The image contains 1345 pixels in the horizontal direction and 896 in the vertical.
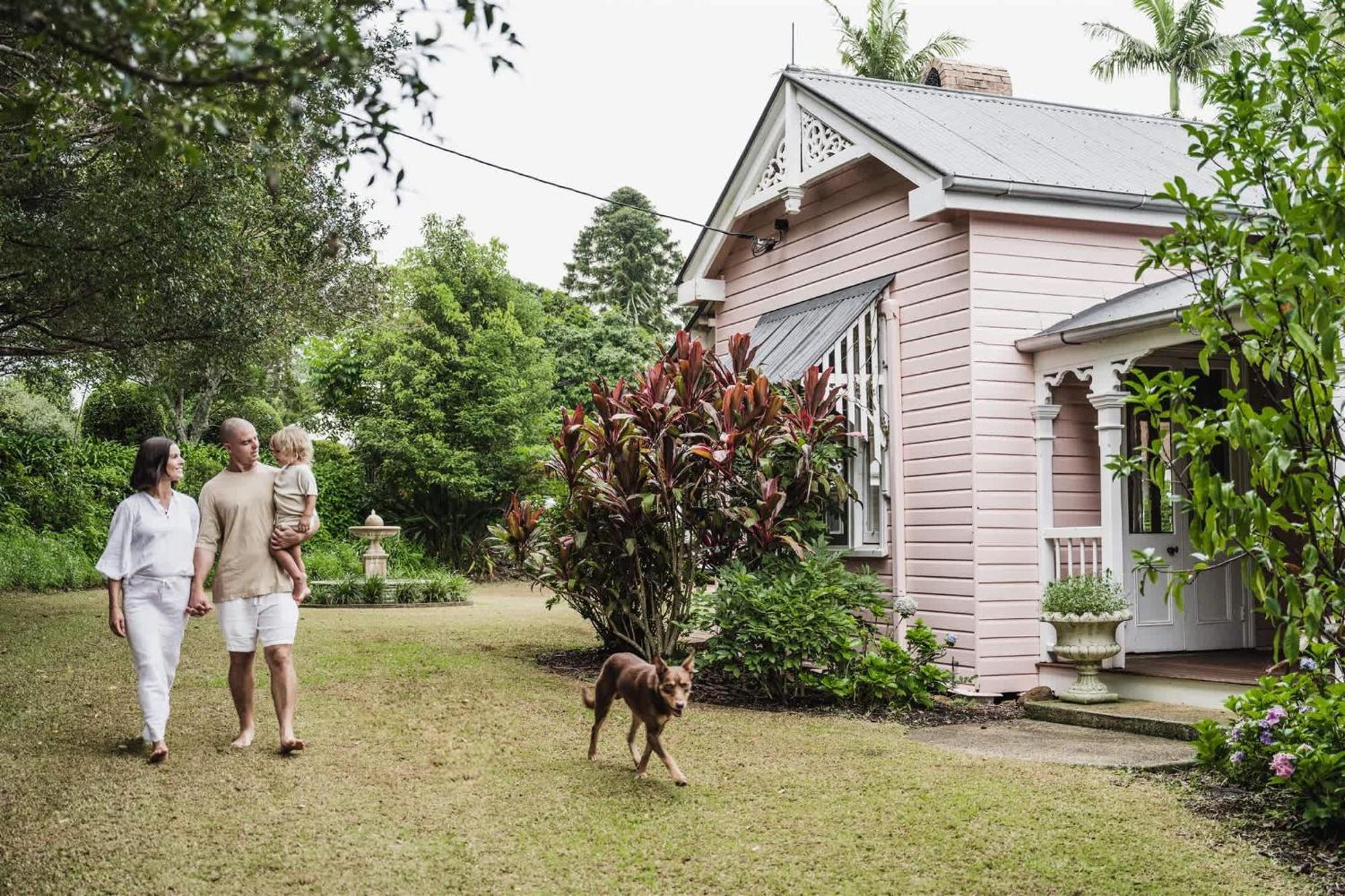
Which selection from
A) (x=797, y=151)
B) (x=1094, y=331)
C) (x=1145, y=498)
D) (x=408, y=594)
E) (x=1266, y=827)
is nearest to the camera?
(x=1266, y=827)

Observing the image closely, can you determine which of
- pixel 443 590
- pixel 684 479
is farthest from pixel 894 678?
pixel 443 590

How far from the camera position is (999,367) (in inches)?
382

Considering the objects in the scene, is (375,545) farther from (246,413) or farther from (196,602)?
(196,602)

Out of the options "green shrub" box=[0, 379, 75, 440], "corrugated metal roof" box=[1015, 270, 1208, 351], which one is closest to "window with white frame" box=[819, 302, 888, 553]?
"corrugated metal roof" box=[1015, 270, 1208, 351]

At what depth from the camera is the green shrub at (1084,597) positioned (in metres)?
8.78

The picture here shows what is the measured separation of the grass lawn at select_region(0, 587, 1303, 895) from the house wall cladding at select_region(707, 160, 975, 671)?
1.97m

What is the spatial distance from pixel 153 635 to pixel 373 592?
11.0 metres

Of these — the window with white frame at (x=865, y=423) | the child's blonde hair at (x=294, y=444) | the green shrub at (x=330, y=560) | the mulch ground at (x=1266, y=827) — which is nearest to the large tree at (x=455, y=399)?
the green shrub at (x=330, y=560)

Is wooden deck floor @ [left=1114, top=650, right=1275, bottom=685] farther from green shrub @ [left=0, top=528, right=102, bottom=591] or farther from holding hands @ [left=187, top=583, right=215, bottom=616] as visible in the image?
green shrub @ [left=0, top=528, right=102, bottom=591]

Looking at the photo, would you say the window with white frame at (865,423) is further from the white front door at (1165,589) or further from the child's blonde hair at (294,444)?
the child's blonde hair at (294,444)

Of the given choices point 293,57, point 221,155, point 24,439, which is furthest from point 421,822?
point 24,439

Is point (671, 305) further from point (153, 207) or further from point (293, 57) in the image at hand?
point (293, 57)

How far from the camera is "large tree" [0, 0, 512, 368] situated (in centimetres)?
330

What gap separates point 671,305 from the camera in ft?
155
